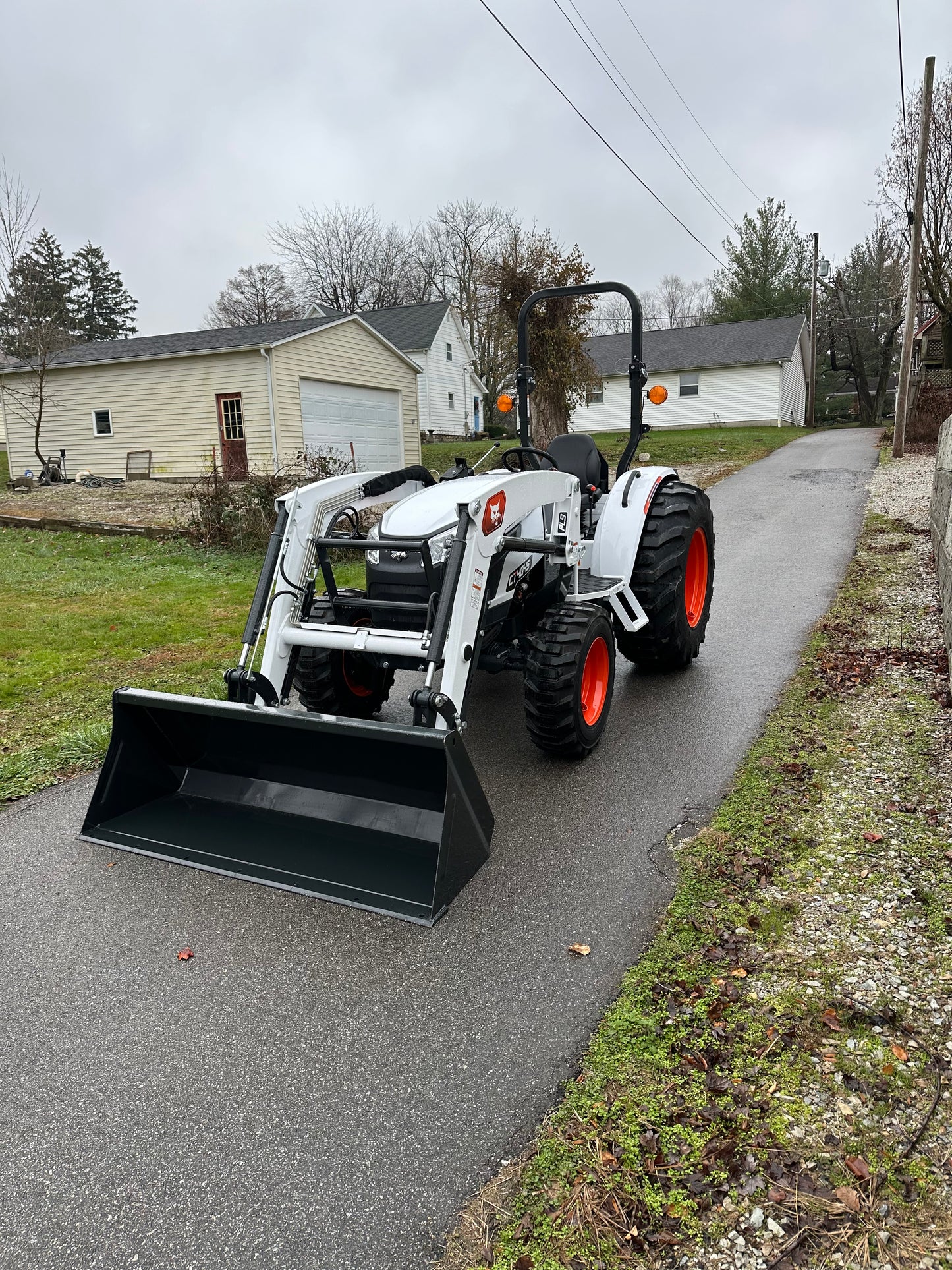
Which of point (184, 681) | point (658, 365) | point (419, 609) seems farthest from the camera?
point (658, 365)

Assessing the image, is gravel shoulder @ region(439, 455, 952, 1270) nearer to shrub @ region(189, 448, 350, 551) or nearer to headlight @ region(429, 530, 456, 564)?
headlight @ region(429, 530, 456, 564)

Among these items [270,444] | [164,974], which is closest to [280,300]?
[270,444]

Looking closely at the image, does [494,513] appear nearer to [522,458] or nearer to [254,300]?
[522,458]

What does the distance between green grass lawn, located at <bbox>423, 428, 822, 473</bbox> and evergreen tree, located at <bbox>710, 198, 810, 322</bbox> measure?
15.0 m

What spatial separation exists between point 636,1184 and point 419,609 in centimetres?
257

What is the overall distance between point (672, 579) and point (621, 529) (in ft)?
1.56

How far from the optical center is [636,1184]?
6.75ft

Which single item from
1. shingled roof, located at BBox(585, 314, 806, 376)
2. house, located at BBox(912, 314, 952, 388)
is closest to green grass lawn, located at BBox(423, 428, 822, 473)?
shingled roof, located at BBox(585, 314, 806, 376)

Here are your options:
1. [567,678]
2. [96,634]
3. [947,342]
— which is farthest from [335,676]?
[947,342]

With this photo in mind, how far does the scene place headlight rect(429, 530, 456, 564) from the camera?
13.7 ft

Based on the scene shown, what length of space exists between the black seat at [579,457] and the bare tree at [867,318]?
36.5 metres

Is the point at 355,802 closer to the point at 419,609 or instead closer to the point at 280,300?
the point at 419,609

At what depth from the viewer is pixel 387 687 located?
4.92m

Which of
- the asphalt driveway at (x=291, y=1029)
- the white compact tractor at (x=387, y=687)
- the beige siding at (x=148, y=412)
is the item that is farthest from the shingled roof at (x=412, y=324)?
the asphalt driveway at (x=291, y=1029)
